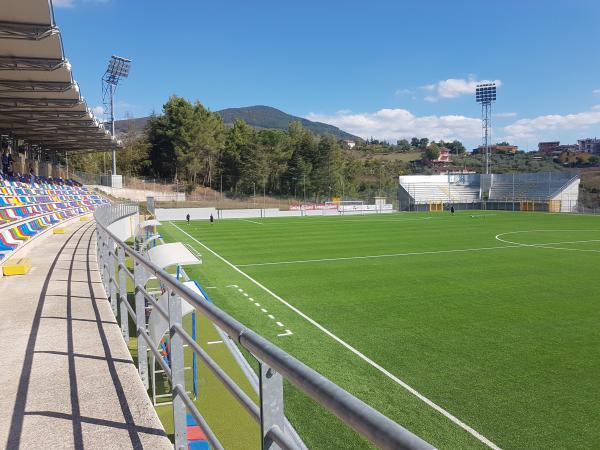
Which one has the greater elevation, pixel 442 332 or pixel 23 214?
pixel 23 214

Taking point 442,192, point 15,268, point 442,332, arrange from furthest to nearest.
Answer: point 442,192 → point 442,332 → point 15,268

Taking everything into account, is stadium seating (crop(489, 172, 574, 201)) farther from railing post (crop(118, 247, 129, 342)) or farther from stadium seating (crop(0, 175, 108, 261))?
railing post (crop(118, 247, 129, 342))

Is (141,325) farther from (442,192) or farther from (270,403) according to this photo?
(442,192)

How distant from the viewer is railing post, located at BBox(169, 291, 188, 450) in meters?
2.72

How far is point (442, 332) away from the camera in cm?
895

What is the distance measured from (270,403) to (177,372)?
56.3 inches

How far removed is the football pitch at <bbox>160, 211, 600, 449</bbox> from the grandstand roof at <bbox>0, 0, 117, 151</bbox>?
26.9 ft

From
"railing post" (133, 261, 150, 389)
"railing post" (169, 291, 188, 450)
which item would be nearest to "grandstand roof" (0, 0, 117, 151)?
"railing post" (133, 261, 150, 389)

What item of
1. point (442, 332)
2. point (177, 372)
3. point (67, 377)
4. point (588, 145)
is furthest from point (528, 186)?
point (588, 145)

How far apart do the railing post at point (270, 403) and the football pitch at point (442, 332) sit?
3835 millimetres

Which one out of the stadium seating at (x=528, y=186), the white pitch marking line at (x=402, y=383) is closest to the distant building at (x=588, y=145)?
the stadium seating at (x=528, y=186)

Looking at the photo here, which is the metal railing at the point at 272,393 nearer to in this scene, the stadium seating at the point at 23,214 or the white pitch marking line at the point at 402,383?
the white pitch marking line at the point at 402,383

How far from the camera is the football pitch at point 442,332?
18.1 feet

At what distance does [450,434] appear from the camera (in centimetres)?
522
